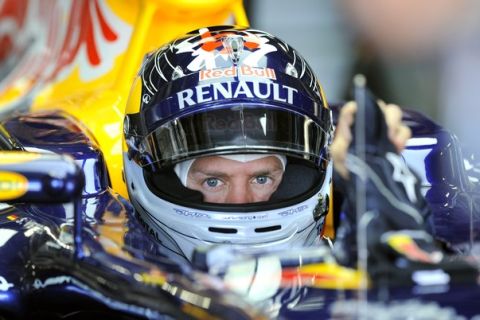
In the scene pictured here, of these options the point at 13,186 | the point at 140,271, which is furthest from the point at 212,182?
the point at 13,186

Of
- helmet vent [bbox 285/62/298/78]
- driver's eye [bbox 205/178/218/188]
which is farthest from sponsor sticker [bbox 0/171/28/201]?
helmet vent [bbox 285/62/298/78]

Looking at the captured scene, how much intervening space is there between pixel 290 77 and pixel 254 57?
94mm

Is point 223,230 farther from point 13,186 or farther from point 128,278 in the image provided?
point 13,186

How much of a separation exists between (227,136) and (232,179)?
0.12 metres

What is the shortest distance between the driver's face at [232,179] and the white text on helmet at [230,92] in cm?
14

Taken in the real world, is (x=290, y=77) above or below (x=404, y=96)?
above

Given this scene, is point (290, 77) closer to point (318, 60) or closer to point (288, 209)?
point (288, 209)

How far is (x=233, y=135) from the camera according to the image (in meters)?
2.10

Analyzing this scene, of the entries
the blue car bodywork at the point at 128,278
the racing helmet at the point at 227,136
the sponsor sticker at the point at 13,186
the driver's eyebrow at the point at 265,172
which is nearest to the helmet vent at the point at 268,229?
the racing helmet at the point at 227,136

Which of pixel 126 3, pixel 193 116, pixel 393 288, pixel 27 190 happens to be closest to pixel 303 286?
pixel 393 288

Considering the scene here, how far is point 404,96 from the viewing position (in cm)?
342

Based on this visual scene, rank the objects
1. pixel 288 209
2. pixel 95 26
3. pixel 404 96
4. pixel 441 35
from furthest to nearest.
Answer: pixel 95 26
pixel 404 96
pixel 441 35
pixel 288 209

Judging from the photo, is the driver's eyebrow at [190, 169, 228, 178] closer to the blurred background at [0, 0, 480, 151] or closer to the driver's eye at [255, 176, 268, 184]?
the driver's eye at [255, 176, 268, 184]

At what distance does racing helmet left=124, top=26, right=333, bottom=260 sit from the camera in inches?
82.4
